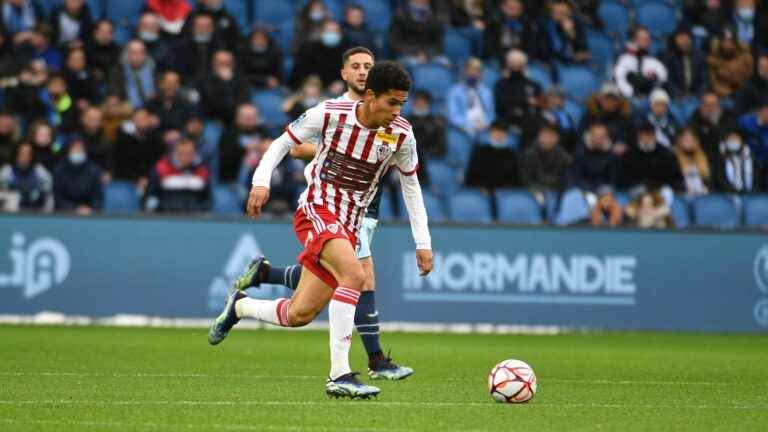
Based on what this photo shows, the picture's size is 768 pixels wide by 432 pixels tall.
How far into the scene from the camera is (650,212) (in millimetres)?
18594

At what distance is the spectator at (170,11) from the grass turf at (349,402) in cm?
592

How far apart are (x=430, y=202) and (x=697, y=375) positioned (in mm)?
7718

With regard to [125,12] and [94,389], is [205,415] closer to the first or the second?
[94,389]

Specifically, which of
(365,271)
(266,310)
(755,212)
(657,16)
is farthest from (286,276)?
(657,16)

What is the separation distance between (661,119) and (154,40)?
23.1 feet

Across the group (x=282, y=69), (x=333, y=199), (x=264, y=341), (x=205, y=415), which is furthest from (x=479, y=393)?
(x=282, y=69)

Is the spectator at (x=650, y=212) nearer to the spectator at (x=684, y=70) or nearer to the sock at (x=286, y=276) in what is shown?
the spectator at (x=684, y=70)

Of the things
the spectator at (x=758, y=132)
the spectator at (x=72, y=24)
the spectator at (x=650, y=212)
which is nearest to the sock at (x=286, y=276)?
the spectator at (x=650, y=212)

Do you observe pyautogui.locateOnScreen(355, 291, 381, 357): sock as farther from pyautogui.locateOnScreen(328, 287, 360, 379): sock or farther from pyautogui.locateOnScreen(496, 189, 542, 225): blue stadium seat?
pyautogui.locateOnScreen(496, 189, 542, 225): blue stadium seat

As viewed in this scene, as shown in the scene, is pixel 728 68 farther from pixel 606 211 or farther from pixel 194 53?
pixel 194 53

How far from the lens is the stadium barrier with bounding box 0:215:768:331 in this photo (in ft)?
55.0

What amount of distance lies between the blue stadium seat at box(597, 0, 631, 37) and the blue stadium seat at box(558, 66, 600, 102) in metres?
1.58

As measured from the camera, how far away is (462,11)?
864 inches

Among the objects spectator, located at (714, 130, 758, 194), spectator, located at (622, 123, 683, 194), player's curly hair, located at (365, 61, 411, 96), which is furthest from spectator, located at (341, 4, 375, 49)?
player's curly hair, located at (365, 61, 411, 96)
